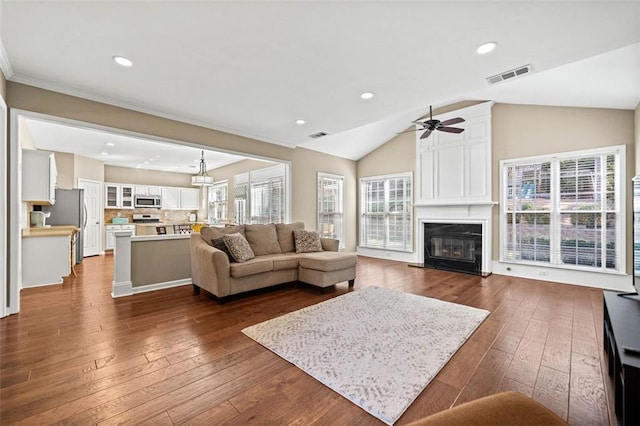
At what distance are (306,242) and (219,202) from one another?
607cm

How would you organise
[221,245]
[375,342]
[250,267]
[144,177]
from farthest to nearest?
[144,177] < [221,245] < [250,267] < [375,342]

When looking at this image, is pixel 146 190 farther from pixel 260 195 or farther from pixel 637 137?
pixel 637 137

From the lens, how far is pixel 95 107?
3.47m

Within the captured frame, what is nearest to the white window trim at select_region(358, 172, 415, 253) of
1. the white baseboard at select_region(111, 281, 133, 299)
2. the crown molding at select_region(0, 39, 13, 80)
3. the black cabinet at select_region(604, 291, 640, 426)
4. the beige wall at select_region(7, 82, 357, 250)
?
the beige wall at select_region(7, 82, 357, 250)

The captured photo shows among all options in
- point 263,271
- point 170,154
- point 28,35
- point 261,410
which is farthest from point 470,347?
point 170,154

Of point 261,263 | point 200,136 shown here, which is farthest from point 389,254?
point 200,136

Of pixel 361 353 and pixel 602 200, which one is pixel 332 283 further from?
pixel 602 200

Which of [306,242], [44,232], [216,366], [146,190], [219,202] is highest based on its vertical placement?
[146,190]

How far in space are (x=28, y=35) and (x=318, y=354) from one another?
366 cm

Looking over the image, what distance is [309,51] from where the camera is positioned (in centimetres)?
255

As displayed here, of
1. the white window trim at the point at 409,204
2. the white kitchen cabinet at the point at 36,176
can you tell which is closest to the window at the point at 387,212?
the white window trim at the point at 409,204

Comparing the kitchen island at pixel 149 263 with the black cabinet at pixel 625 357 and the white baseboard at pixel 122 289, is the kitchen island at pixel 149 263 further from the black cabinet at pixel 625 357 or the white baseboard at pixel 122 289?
the black cabinet at pixel 625 357

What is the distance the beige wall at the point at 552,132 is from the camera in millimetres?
4109

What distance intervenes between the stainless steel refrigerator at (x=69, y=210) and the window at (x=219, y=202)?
3.75 metres
